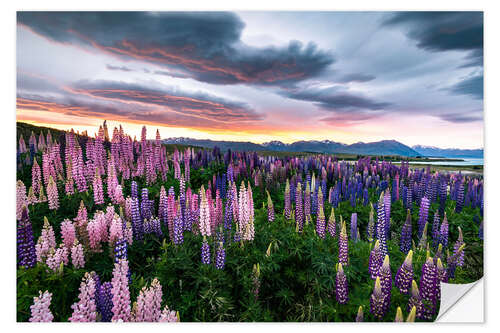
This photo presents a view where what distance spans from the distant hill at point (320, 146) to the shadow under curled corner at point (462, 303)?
232 cm

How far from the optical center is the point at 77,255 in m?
3.17

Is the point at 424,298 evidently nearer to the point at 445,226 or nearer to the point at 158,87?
the point at 445,226

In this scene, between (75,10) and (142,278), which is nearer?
(142,278)

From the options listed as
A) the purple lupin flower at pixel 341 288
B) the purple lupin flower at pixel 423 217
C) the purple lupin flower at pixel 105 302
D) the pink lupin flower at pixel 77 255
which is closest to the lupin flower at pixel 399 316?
the purple lupin flower at pixel 341 288

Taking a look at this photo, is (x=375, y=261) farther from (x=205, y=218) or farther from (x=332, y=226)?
(x=205, y=218)

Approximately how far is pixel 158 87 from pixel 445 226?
197 inches

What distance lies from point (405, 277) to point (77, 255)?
3589 mm

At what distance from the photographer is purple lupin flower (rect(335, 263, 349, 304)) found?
3164 millimetres

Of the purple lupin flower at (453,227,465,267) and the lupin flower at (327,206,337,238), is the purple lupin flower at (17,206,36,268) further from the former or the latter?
the purple lupin flower at (453,227,465,267)

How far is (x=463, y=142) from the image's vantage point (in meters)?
4.82

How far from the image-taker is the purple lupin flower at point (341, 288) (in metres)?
3.16

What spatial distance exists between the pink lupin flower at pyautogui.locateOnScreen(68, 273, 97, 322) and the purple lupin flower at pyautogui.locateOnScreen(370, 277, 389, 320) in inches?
109

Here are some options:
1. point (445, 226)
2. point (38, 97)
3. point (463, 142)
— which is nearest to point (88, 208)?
point (38, 97)
